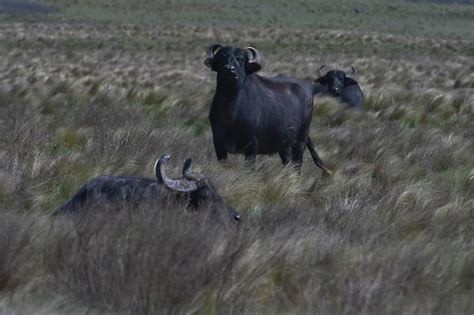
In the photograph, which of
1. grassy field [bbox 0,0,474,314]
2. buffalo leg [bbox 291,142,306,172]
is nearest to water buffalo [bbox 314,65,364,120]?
grassy field [bbox 0,0,474,314]

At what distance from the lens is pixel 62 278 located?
6523 millimetres

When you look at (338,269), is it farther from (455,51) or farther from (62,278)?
(455,51)

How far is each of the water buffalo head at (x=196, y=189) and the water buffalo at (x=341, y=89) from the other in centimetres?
1022

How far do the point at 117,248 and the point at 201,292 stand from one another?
2.07ft

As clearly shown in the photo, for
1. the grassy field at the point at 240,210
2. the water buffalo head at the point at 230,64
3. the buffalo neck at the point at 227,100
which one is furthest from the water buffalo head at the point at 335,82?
the buffalo neck at the point at 227,100

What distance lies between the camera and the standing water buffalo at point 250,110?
11797 millimetres

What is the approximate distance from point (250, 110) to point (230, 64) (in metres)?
0.76

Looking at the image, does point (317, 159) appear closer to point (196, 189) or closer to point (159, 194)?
point (196, 189)

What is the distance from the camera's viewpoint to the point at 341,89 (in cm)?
1952

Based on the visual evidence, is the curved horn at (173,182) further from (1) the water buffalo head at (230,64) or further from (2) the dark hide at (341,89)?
(2) the dark hide at (341,89)

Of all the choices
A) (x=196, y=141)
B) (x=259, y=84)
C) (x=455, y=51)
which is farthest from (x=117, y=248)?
(x=455, y=51)

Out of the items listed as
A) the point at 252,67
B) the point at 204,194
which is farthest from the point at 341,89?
the point at 204,194

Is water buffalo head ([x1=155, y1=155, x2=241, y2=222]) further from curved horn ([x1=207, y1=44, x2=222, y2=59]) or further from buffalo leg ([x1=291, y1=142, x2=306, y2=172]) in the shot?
buffalo leg ([x1=291, y1=142, x2=306, y2=172])

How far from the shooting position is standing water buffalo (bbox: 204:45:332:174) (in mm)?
11797
